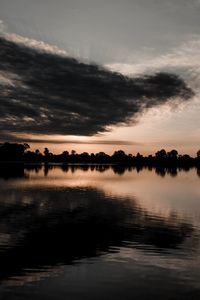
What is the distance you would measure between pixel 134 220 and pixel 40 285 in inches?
776

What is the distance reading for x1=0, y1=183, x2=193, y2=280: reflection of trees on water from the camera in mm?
21531

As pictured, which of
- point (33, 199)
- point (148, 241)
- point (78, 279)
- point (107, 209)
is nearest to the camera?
point (78, 279)

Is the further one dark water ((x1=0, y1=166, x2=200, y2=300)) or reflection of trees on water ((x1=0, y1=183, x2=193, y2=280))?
reflection of trees on water ((x1=0, y1=183, x2=193, y2=280))

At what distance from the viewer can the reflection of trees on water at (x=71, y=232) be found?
848 inches

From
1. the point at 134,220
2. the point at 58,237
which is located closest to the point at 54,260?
the point at 58,237

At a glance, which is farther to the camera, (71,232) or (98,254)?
(71,232)

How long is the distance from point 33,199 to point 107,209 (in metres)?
11.9

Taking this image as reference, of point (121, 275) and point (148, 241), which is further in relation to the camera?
point (148, 241)

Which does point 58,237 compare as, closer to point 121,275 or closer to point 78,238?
point 78,238

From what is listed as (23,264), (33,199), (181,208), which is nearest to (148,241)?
(23,264)

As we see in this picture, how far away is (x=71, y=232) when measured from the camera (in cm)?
2903

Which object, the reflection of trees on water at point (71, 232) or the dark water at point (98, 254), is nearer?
the dark water at point (98, 254)

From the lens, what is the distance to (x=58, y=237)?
27000 millimetres

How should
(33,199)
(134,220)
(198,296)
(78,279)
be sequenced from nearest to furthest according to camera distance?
(198,296)
(78,279)
(134,220)
(33,199)
